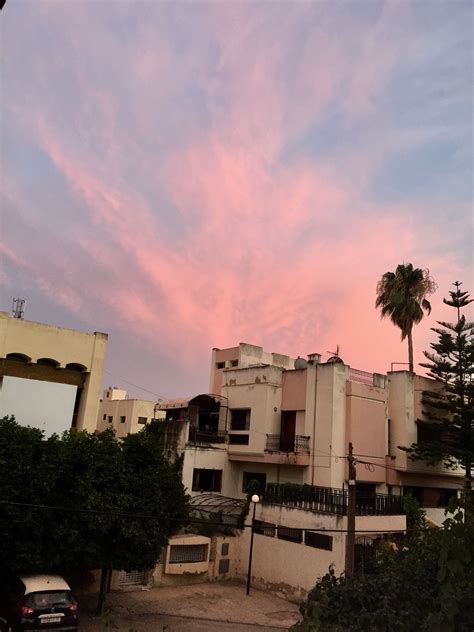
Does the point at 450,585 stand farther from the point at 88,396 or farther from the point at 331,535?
the point at 88,396

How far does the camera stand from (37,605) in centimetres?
1193

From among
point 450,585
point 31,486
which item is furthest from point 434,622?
point 31,486

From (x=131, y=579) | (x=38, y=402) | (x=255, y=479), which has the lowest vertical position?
(x=131, y=579)

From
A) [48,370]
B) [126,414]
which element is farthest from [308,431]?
[126,414]

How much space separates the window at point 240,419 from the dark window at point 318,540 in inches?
374

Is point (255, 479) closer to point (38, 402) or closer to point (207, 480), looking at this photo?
point (207, 480)

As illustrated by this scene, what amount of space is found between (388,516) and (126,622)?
11.2 m

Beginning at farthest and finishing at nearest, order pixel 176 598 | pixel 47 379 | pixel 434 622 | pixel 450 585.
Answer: pixel 47 379 → pixel 176 598 → pixel 450 585 → pixel 434 622

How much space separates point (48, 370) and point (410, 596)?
24.0 metres

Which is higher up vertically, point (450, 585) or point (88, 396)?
point (88, 396)

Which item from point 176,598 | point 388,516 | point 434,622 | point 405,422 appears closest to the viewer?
point 434,622

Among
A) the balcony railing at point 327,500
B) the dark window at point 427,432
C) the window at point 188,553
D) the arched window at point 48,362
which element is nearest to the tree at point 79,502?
the window at point 188,553

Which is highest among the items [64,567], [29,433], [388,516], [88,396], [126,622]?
[88,396]

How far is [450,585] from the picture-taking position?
4.35 metres
